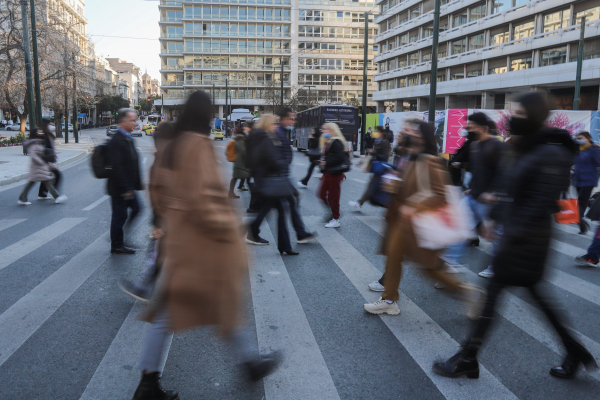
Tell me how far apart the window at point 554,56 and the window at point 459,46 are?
1077 centimetres

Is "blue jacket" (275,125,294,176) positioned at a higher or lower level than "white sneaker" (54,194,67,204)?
higher

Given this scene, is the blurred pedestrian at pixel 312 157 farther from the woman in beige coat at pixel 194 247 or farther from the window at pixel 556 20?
the window at pixel 556 20

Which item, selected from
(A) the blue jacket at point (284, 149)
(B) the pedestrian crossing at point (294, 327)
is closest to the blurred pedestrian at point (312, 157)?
(A) the blue jacket at point (284, 149)

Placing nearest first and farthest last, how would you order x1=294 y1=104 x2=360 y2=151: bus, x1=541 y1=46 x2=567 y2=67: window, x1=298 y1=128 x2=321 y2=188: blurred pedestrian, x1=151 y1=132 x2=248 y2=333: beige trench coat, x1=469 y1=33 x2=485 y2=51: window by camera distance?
x1=151 y1=132 x2=248 y2=333: beige trench coat
x1=298 y1=128 x2=321 y2=188: blurred pedestrian
x1=294 y1=104 x2=360 y2=151: bus
x1=541 y1=46 x2=567 y2=67: window
x1=469 y1=33 x2=485 y2=51: window

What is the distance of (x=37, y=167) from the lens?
10.2m

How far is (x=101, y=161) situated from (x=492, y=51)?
4486 centimetres

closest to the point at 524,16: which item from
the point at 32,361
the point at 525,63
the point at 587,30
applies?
the point at 525,63

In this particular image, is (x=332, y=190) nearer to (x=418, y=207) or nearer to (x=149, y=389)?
(x=418, y=207)

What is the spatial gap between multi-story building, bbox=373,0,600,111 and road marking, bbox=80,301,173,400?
3705 cm

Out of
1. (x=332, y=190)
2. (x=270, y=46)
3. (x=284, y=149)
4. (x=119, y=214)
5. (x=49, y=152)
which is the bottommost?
(x=119, y=214)

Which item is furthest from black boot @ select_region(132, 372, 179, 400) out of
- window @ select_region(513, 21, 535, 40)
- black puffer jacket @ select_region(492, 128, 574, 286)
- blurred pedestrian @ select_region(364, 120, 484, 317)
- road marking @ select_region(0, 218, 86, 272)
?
window @ select_region(513, 21, 535, 40)

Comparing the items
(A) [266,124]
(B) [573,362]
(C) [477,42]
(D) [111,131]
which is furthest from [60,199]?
(C) [477,42]

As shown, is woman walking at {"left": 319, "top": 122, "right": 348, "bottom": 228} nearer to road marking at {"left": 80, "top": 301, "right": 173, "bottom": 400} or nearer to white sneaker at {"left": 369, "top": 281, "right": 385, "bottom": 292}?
white sneaker at {"left": 369, "top": 281, "right": 385, "bottom": 292}

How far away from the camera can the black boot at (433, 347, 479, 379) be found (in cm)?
320
